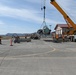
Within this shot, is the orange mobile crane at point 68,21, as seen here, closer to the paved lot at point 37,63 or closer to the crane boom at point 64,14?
the crane boom at point 64,14

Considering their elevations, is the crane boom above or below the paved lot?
above

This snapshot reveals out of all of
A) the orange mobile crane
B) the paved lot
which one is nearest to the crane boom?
the orange mobile crane

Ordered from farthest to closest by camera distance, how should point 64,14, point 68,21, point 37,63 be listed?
point 68,21 → point 64,14 → point 37,63

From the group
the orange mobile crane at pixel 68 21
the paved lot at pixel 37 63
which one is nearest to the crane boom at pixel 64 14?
the orange mobile crane at pixel 68 21

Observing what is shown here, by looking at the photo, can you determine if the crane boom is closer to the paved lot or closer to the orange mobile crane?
the orange mobile crane

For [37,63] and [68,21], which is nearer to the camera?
[37,63]

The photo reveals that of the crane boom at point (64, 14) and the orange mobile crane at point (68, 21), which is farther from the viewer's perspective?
the orange mobile crane at point (68, 21)

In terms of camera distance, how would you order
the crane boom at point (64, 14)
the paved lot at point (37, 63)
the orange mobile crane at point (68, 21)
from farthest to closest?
the orange mobile crane at point (68, 21) < the crane boom at point (64, 14) < the paved lot at point (37, 63)

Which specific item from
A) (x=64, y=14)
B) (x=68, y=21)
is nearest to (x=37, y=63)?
(x=64, y=14)

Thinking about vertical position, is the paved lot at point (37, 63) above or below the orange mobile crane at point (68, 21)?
below

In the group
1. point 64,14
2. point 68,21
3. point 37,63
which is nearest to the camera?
point 37,63

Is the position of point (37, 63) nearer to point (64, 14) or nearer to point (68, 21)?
point (64, 14)

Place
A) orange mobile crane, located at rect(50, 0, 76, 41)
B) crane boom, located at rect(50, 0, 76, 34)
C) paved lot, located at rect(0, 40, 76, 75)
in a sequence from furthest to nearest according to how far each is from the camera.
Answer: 1. orange mobile crane, located at rect(50, 0, 76, 41)
2. crane boom, located at rect(50, 0, 76, 34)
3. paved lot, located at rect(0, 40, 76, 75)

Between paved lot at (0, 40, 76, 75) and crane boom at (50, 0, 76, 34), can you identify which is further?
crane boom at (50, 0, 76, 34)
